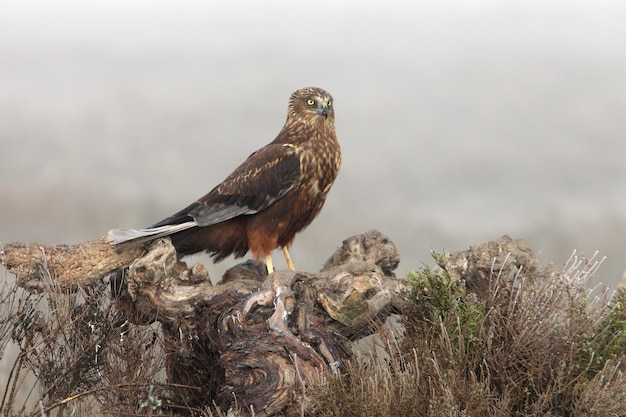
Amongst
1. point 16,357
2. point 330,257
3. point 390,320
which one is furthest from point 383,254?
point 16,357

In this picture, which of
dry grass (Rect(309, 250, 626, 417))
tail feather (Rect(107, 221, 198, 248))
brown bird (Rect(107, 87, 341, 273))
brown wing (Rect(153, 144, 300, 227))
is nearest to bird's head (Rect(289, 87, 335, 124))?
brown bird (Rect(107, 87, 341, 273))

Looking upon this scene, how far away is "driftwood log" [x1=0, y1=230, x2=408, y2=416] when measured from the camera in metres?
6.59

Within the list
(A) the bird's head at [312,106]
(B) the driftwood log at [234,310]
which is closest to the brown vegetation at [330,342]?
(B) the driftwood log at [234,310]

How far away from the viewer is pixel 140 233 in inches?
301

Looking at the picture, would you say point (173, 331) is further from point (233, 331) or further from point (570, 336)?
point (570, 336)

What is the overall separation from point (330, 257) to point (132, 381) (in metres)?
2.70

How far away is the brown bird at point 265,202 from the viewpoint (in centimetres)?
784

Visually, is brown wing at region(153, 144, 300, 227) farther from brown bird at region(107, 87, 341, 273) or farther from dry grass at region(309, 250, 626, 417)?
dry grass at region(309, 250, 626, 417)

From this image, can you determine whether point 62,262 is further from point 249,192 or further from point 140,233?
point 249,192

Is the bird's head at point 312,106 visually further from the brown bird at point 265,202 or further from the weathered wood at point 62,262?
the weathered wood at point 62,262

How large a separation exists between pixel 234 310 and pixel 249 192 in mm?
1360

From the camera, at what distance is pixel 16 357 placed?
296 inches

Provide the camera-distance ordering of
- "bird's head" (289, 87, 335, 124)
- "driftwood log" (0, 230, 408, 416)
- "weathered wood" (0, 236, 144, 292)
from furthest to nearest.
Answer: "bird's head" (289, 87, 335, 124)
"weathered wood" (0, 236, 144, 292)
"driftwood log" (0, 230, 408, 416)

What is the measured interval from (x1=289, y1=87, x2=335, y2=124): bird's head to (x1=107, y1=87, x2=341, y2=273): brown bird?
1cm
